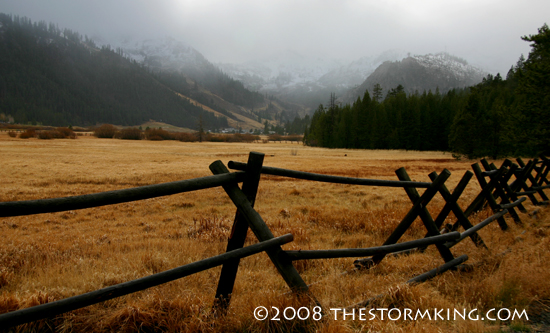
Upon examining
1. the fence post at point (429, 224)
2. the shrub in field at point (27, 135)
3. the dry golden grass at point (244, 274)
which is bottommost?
the shrub in field at point (27, 135)

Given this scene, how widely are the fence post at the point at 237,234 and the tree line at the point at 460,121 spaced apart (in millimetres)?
31137

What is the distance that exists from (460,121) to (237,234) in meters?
57.4

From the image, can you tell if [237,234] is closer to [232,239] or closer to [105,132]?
[232,239]

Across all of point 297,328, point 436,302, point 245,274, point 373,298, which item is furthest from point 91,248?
point 436,302

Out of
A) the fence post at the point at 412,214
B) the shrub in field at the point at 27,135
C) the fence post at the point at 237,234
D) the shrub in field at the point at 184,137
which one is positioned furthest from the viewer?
the shrub in field at the point at 184,137

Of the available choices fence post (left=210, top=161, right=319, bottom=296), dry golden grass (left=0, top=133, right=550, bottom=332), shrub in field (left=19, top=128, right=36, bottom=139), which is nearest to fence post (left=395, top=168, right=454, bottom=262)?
dry golden grass (left=0, top=133, right=550, bottom=332)

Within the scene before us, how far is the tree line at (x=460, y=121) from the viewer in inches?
A: 958

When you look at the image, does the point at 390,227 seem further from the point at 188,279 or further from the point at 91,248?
the point at 91,248

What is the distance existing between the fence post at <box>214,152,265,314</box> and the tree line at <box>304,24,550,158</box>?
31137 millimetres

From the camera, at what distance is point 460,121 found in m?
48.3

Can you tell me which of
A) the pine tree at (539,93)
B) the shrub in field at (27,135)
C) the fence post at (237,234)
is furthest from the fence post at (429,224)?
the shrub in field at (27,135)

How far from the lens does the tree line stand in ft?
79.9

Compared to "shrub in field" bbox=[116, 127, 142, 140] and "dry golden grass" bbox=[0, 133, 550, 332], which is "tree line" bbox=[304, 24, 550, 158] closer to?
"dry golden grass" bbox=[0, 133, 550, 332]

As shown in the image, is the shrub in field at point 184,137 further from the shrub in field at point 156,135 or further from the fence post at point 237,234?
the fence post at point 237,234
